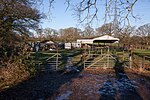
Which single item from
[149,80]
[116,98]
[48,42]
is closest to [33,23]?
[149,80]

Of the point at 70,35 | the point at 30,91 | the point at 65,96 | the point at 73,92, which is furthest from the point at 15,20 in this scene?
the point at 70,35

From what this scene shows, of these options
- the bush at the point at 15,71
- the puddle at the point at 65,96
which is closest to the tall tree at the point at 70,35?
the bush at the point at 15,71

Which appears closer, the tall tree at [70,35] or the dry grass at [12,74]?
the dry grass at [12,74]

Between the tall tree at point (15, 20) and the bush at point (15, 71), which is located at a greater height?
the tall tree at point (15, 20)

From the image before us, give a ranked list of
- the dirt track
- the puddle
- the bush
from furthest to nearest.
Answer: the bush < the dirt track < the puddle

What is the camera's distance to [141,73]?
19.8 m

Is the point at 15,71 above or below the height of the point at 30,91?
above

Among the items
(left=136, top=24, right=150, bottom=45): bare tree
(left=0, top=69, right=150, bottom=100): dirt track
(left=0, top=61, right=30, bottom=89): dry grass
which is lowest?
(left=0, top=69, right=150, bottom=100): dirt track

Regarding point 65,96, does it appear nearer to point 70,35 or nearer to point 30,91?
point 30,91

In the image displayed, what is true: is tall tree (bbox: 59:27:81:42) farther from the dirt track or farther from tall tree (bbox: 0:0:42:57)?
the dirt track

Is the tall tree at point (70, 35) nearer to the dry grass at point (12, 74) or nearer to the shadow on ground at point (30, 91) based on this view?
the dry grass at point (12, 74)

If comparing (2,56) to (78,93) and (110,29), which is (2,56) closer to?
(78,93)

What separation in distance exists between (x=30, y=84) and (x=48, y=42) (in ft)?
172

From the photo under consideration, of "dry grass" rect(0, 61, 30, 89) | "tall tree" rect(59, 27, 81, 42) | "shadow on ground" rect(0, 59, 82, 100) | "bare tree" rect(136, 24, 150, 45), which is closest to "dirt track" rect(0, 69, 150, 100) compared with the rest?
"shadow on ground" rect(0, 59, 82, 100)
